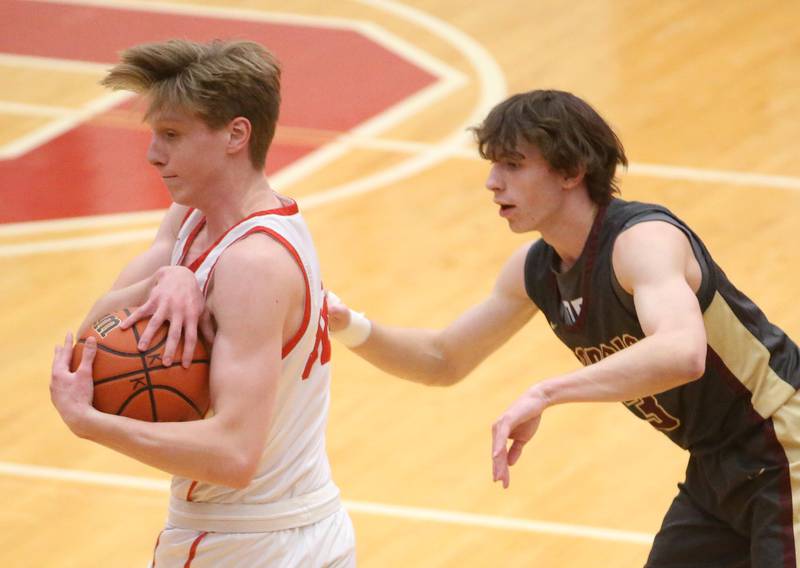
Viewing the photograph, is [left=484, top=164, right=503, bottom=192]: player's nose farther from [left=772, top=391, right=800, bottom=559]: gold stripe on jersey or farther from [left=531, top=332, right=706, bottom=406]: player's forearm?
[left=772, top=391, right=800, bottom=559]: gold stripe on jersey

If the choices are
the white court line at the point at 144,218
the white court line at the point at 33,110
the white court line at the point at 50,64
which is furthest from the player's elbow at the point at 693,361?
the white court line at the point at 50,64

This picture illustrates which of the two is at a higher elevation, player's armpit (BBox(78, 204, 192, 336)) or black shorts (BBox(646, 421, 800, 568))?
player's armpit (BBox(78, 204, 192, 336))

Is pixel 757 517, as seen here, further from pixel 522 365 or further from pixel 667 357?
pixel 522 365

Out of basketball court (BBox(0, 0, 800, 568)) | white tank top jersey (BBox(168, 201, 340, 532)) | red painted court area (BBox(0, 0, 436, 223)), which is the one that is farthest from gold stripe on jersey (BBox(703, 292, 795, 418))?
red painted court area (BBox(0, 0, 436, 223))

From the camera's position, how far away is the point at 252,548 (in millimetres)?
3660

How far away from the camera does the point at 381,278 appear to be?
27.1ft

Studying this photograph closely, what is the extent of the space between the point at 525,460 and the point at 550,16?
651cm

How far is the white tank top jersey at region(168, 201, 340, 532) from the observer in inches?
139

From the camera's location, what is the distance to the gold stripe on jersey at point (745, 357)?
4.04 metres

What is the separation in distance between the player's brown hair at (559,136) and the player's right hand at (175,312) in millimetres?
1055

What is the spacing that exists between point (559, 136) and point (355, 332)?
91cm

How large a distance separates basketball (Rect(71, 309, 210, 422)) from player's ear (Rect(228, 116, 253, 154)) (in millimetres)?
Result: 438

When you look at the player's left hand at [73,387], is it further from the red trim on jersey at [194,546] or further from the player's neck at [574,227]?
the player's neck at [574,227]

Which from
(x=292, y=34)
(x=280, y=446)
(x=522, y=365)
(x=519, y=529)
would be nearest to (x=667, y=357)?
(x=280, y=446)
